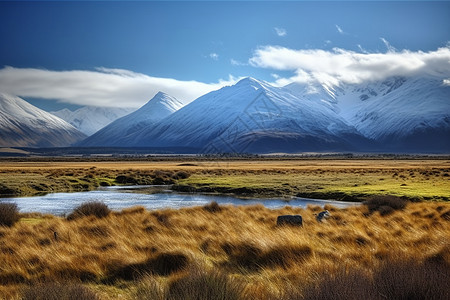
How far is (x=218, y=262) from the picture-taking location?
1074cm

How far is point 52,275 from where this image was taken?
9320 millimetres

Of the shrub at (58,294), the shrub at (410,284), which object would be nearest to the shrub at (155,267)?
the shrub at (58,294)

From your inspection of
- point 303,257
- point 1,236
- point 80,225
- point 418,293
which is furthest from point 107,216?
point 418,293

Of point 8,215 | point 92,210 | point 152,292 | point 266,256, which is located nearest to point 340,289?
point 152,292

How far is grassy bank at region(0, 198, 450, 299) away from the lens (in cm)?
643

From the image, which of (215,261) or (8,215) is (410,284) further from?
(8,215)

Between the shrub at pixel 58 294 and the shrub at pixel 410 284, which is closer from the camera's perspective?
the shrub at pixel 58 294

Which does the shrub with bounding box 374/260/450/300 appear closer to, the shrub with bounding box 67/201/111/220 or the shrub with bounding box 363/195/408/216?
the shrub with bounding box 67/201/111/220

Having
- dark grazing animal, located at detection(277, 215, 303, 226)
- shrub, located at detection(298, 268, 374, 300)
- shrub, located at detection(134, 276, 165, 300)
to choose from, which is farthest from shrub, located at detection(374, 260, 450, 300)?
dark grazing animal, located at detection(277, 215, 303, 226)

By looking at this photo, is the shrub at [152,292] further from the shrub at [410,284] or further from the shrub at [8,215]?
the shrub at [8,215]

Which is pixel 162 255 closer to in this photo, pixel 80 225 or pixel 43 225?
pixel 80 225

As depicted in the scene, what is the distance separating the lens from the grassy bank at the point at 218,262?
6434 mm

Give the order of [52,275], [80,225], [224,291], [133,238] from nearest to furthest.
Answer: [224,291], [52,275], [133,238], [80,225]

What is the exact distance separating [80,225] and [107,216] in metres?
3.40
